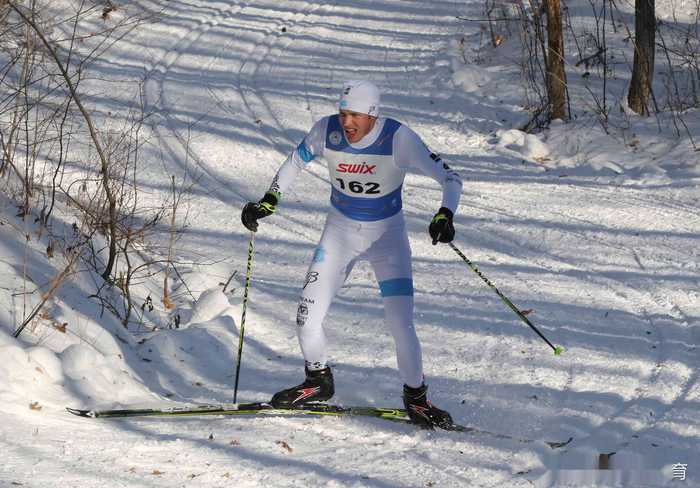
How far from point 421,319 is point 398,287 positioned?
83.0 inches

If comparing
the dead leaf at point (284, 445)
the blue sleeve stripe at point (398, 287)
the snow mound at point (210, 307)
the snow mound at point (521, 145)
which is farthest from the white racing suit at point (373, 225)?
the snow mound at point (521, 145)

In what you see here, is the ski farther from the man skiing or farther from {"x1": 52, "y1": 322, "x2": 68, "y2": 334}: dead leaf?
{"x1": 52, "y1": 322, "x2": 68, "y2": 334}: dead leaf

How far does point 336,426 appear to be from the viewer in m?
5.92

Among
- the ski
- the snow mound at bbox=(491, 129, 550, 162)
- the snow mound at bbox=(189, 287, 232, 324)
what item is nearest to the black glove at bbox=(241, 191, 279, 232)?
the ski

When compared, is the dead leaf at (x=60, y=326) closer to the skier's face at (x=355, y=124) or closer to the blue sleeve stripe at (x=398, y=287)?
the blue sleeve stripe at (x=398, y=287)

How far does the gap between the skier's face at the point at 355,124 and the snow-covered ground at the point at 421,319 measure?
1.78 metres

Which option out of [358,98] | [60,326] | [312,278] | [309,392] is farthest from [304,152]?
[60,326]

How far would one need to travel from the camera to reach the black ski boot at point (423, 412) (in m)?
5.81

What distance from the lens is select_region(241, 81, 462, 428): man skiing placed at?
225 inches

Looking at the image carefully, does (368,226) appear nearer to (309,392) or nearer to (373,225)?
(373,225)

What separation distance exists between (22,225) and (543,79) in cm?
808

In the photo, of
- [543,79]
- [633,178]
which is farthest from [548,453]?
[543,79]

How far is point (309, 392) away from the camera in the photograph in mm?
5941

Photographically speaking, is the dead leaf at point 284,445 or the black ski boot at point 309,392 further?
the black ski boot at point 309,392
